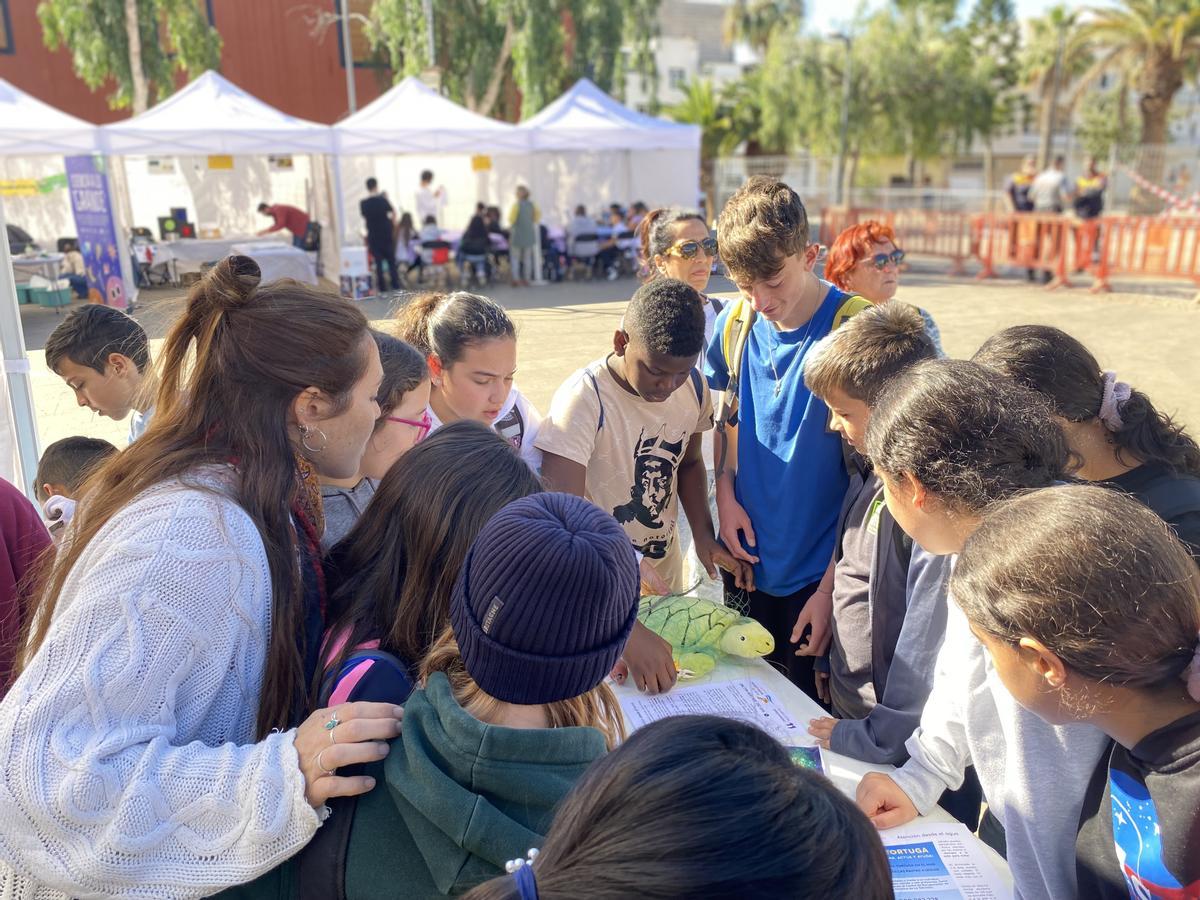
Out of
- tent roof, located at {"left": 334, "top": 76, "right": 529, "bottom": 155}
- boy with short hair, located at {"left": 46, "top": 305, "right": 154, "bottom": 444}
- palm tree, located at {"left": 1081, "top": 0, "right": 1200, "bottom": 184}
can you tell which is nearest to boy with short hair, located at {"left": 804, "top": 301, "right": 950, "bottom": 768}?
boy with short hair, located at {"left": 46, "top": 305, "right": 154, "bottom": 444}

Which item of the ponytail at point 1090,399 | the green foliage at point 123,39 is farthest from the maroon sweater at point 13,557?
the green foliage at point 123,39

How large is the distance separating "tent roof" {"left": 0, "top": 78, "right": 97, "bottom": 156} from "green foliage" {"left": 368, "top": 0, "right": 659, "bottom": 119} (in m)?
10.5

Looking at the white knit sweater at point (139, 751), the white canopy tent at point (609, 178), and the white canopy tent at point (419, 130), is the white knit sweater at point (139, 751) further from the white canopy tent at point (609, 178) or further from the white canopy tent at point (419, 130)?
the white canopy tent at point (609, 178)

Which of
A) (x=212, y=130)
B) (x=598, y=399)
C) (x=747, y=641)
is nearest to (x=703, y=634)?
(x=747, y=641)

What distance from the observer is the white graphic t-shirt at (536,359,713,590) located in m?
2.61

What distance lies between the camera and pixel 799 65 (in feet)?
93.9

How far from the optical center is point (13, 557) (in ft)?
6.52

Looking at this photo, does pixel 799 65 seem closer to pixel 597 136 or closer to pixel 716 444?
pixel 597 136

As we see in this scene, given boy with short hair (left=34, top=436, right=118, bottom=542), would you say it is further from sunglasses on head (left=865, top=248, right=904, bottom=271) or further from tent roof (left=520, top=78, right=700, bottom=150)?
tent roof (left=520, top=78, right=700, bottom=150)

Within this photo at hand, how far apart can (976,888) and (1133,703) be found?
49 cm

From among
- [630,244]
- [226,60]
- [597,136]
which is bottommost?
[630,244]

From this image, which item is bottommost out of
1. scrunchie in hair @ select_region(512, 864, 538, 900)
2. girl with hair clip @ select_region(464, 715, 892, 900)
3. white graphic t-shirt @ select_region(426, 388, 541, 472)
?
white graphic t-shirt @ select_region(426, 388, 541, 472)

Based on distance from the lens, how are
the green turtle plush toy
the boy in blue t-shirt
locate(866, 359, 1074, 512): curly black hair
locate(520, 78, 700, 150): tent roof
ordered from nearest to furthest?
locate(866, 359, 1074, 512): curly black hair < the green turtle plush toy < the boy in blue t-shirt < locate(520, 78, 700, 150): tent roof

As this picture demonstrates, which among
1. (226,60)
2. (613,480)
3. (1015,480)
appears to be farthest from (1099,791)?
(226,60)
